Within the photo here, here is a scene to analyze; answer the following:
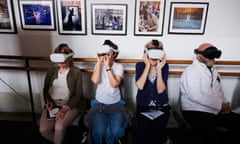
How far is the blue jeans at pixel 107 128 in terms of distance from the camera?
67.9 inches

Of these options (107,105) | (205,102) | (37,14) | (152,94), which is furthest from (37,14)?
(205,102)

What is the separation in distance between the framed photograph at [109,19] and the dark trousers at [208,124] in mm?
1201

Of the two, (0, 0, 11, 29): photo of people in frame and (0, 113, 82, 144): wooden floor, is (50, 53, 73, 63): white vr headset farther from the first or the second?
(0, 0, 11, 29): photo of people in frame

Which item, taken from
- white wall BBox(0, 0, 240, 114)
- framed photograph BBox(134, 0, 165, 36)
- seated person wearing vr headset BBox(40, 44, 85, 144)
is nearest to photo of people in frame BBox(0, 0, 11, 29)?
white wall BBox(0, 0, 240, 114)

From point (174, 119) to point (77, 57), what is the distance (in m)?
1.37

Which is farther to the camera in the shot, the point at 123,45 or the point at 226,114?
the point at 123,45

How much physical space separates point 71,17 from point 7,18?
787mm

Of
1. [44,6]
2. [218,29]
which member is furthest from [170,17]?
[44,6]

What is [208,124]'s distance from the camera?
1785 millimetres

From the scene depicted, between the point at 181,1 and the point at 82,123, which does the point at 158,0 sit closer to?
the point at 181,1

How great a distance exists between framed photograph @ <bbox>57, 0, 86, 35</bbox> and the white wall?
0.06 metres

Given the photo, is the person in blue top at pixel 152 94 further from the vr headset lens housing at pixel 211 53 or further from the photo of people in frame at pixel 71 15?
the photo of people in frame at pixel 71 15

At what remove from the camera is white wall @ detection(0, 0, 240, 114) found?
224 centimetres

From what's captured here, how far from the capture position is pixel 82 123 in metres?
1.96
